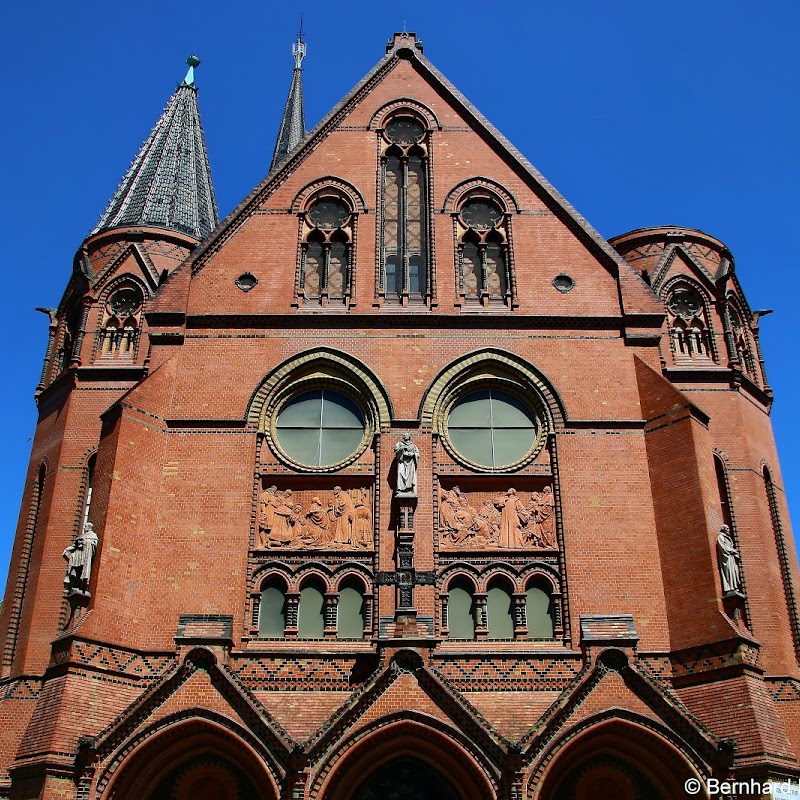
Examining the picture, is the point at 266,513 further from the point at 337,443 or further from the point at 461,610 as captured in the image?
the point at 461,610

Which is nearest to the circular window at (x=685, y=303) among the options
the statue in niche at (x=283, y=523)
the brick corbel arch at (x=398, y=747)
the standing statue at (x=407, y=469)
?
the standing statue at (x=407, y=469)

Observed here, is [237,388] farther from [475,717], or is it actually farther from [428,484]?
[475,717]

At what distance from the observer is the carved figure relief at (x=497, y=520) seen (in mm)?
17625

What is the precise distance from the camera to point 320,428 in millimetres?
19031

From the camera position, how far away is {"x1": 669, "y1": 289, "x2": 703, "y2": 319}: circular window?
21.8 metres

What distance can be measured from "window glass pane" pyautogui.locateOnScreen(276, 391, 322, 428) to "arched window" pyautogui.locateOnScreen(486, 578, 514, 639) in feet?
15.5

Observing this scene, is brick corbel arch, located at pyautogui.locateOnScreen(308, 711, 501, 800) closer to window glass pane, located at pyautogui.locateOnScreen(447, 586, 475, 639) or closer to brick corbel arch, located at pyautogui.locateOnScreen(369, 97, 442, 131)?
window glass pane, located at pyautogui.locateOnScreen(447, 586, 475, 639)

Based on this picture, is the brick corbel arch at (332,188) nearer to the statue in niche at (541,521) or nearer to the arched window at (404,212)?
the arched window at (404,212)

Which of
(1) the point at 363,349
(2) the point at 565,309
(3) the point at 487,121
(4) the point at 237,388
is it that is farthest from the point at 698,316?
(4) the point at 237,388

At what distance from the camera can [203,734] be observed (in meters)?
15.5

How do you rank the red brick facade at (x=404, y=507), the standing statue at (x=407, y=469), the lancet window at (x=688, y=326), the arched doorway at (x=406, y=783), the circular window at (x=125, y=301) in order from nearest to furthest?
1. the red brick facade at (x=404, y=507)
2. the arched doorway at (x=406, y=783)
3. the standing statue at (x=407, y=469)
4. the lancet window at (x=688, y=326)
5. the circular window at (x=125, y=301)

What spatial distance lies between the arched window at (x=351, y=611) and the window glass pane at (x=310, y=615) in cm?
34

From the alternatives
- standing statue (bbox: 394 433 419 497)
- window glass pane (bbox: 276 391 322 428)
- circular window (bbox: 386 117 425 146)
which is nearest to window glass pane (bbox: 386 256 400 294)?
window glass pane (bbox: 276 391 322 428)

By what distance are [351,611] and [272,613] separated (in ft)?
4.60
